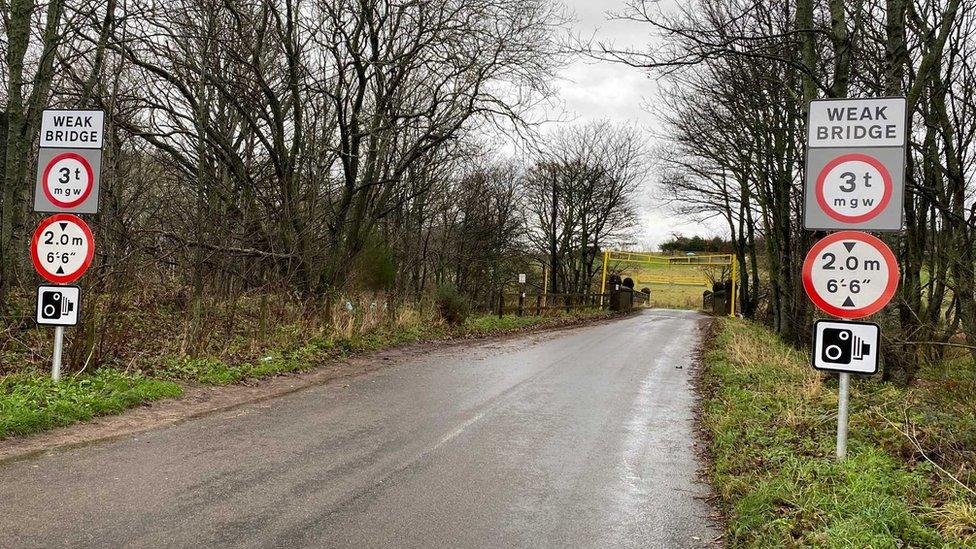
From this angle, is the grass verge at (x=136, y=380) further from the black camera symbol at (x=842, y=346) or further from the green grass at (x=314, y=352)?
the black camera symbol at (x=842, y=346)

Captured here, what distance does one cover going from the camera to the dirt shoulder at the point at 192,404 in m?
5.78

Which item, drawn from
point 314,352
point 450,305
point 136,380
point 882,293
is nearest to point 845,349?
point 882,293

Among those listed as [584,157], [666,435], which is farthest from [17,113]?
[584,157]

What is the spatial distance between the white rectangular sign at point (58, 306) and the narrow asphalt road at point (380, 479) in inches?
78.6

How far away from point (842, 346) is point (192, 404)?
6.64m

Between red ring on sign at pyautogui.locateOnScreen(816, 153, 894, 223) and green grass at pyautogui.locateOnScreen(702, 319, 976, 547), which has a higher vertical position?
red ring on sign at pyautogui.locateOnScreen(816, 153, 894, 223)

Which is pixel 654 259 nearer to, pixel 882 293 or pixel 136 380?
pixel 136 380

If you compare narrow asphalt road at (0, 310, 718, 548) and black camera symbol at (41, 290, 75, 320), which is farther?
black camera symbol at (41, 290, 75, 320)

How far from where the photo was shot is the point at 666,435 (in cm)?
744

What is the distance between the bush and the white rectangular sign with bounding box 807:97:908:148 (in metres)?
15.8

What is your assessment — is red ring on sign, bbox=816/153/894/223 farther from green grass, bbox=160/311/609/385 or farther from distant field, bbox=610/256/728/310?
distant field, bbox=610/256/728/310

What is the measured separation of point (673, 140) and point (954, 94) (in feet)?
35.8

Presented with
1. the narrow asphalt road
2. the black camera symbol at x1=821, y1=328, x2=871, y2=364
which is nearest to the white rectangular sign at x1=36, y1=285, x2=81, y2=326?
the narrow asphalt road

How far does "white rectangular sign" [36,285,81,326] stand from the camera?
7.42m
